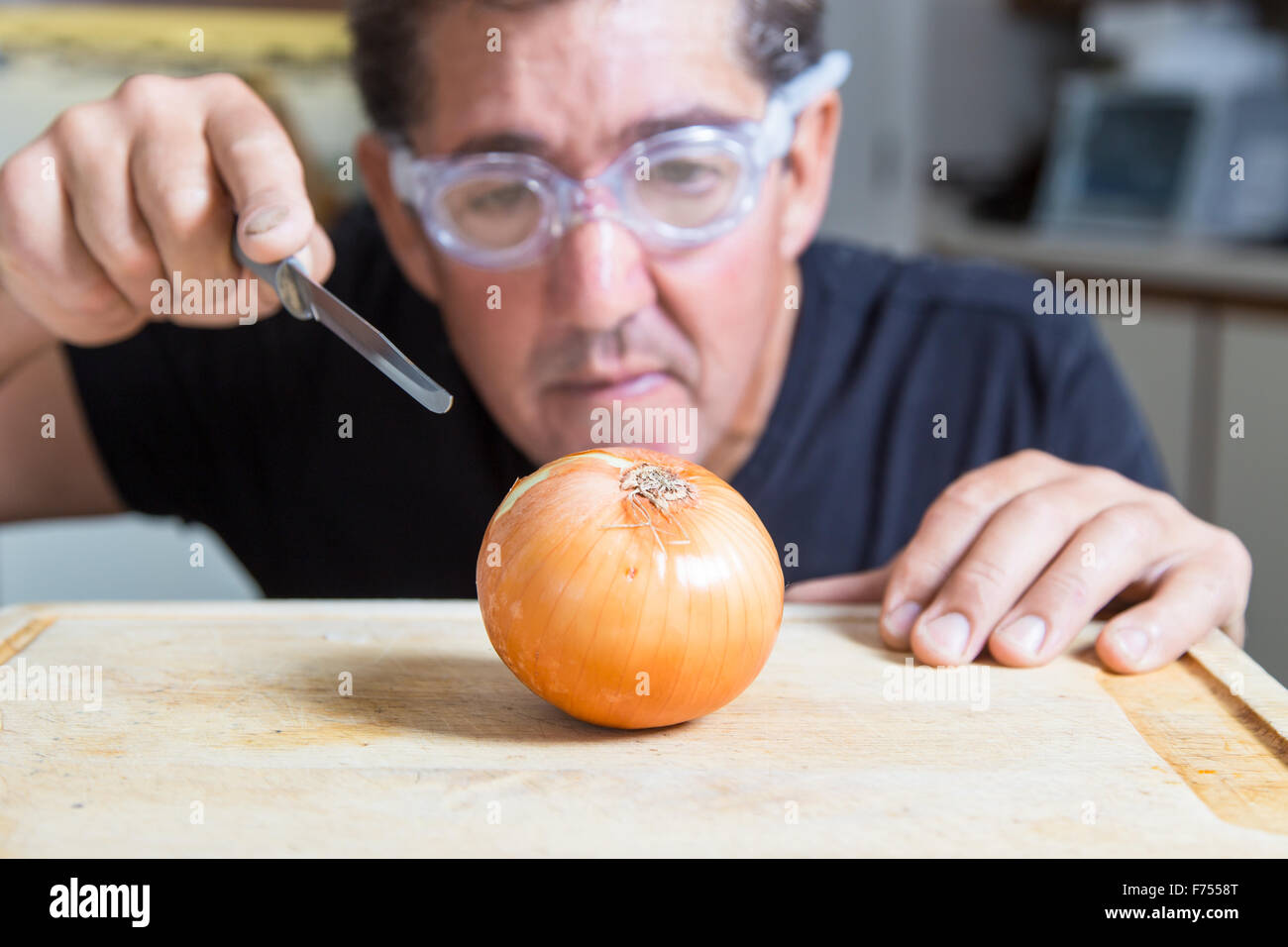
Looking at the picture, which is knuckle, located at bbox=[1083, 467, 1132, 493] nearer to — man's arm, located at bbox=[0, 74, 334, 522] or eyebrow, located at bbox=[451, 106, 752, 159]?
eyebrow, located at bbox=[451, 106, 752, 159]

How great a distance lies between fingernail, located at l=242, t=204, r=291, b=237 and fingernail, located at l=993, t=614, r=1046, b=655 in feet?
1.71

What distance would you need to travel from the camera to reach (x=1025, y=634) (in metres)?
0.76

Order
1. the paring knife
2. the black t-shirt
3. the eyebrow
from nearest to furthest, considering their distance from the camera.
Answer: the paring knife < the eyebrow < the black t-shirt

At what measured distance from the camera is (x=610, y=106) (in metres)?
0.98

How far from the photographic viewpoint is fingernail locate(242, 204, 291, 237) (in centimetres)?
75

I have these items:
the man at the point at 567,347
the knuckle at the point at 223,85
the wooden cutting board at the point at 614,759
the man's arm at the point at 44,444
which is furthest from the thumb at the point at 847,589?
the man's arm at the point at 44,444

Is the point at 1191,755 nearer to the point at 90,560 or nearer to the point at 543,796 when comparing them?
the point at 543,796

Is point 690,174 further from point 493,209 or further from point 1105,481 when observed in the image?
point 1105,481

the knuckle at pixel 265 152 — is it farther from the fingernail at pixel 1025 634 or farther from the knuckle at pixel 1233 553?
the knuckle at pixel 1233 553

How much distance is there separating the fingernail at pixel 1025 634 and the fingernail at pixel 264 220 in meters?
0.52

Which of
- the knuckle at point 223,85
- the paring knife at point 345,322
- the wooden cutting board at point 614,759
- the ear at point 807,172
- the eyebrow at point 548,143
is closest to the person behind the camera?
the wooden cutting board at point 614,759

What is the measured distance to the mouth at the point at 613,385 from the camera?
1.04 m

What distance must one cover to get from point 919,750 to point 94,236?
2.18ft

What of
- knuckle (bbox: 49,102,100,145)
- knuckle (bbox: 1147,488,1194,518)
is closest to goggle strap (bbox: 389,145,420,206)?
knuckle (bbox: 49,102,100,145)
